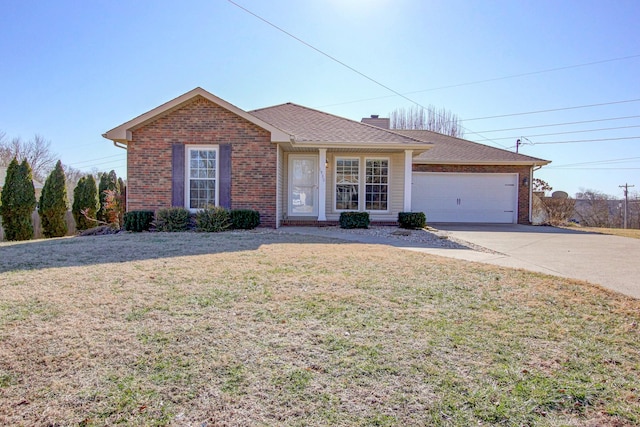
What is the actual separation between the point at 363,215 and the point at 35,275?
855cm

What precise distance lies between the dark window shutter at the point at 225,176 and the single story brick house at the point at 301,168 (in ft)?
0.10

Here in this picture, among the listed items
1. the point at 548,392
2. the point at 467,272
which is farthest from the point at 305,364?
the point at 467,272

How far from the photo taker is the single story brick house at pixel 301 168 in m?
11.1

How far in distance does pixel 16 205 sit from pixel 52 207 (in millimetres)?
1100

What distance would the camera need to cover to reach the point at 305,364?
8.94 feet

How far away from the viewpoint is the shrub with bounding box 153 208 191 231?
10.5 metres

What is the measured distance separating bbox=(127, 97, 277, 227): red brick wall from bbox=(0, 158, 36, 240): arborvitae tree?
529cm

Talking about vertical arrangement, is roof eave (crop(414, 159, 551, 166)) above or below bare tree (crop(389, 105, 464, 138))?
below

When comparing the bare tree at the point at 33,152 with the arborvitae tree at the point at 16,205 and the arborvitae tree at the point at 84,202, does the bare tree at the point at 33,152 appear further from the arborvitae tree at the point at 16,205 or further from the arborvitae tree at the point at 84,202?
the arborvitae tree at the point at 16,205

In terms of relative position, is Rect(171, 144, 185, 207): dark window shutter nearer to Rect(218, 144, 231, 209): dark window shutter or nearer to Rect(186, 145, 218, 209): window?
Rect(186, 145, 218, 209): window

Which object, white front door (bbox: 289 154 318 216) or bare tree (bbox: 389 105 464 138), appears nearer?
white front door (bbox: 289 154 318 216)

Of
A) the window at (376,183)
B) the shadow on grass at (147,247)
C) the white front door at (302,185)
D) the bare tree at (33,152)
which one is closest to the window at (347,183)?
the window at (376,183)

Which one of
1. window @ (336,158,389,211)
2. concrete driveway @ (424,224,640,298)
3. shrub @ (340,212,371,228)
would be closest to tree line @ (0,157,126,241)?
shrub @ (340,212,371,228)

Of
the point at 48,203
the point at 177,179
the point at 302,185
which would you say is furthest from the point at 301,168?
the point at 48,203
